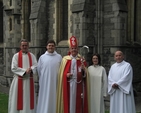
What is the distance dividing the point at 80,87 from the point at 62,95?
0.49 metres

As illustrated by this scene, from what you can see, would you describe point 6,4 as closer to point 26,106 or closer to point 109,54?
point 109,54

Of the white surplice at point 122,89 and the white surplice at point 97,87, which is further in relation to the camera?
the white surplice at point 97,87

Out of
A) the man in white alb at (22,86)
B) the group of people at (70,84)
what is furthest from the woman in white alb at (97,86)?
the man in white alb at (22,86)

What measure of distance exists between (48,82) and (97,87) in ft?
4.17

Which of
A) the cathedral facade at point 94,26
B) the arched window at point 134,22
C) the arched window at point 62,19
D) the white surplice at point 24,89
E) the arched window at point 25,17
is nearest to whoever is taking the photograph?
the white surplice at point 24,89

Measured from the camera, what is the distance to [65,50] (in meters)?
13.1

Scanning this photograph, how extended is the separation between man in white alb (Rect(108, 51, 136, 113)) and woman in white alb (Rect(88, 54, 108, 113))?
0.68 feet

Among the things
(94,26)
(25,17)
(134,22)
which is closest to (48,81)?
(94,26)

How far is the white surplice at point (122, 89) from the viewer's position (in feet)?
21.1

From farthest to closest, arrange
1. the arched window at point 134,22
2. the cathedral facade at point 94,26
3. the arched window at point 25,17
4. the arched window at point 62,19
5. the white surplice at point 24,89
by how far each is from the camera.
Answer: the arched window at point 25,17 < the arched window at point 62,19 < the arched window at point 134,22 < the cathedral facade at point 94,26 < the white surplice at point 24,89

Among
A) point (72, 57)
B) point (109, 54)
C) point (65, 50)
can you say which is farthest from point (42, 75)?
point (65, 50)

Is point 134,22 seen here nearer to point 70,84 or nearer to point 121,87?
point 121,87

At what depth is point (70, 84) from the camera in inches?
256

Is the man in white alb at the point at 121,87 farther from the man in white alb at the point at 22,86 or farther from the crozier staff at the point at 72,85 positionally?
the man in white alb at the point at 22,86
